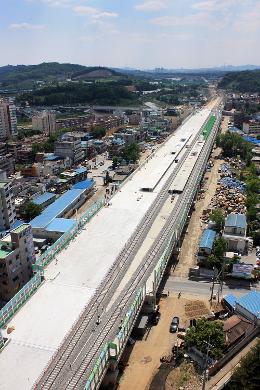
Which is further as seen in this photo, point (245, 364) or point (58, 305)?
point (58, 305)

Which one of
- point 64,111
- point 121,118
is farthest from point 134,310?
point 64,111

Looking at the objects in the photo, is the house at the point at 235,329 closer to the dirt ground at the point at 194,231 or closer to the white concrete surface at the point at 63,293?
the dirt ground at the point at 194,231

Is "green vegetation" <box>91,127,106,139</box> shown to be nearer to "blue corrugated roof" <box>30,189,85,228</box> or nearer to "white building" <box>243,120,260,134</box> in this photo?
"white building" <box>243,120,260,134</box>

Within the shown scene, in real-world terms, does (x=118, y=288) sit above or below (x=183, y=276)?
above

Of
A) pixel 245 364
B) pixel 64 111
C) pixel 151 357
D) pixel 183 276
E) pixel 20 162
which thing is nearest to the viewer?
pixel 245 364

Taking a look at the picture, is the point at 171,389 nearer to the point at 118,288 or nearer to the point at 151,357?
the point at 151,357

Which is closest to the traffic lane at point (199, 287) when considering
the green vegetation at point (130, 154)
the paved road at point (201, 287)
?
the paved road at point (201, 287)

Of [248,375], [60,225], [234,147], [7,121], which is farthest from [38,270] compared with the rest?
[7,121]
